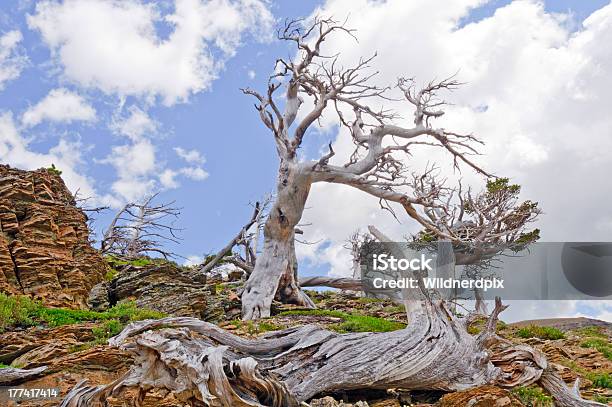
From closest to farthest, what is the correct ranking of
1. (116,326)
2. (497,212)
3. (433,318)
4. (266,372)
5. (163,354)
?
(163,354), (266,372), (433,318), (116,326), (497,212)

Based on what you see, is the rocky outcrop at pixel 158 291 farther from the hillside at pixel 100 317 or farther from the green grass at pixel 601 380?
the green grass at pixel 601 380

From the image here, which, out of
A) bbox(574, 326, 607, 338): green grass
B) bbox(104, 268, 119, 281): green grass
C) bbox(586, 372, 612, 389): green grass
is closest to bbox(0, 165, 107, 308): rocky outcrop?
bbox(104, 268, 119, 281): green grass

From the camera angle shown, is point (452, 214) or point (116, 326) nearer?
point (116, 326)

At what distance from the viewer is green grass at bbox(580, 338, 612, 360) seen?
14.4 m

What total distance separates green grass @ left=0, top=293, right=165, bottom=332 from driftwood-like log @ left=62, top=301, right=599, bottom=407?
5483 mm

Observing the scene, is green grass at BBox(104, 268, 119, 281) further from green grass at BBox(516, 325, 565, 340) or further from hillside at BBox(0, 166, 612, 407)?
green grass at BBox(516, 325, 565, 340)

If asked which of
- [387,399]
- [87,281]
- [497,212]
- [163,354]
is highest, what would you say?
[497,212]

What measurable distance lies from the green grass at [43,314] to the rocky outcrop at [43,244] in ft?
3.83

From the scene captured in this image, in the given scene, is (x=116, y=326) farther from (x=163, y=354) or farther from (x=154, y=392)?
(x=163, y=354)

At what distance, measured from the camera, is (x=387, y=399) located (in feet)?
30.6

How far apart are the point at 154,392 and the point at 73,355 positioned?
2.28 metres

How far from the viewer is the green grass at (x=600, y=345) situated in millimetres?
14436

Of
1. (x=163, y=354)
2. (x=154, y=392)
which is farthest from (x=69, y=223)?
(x=163, y=354)

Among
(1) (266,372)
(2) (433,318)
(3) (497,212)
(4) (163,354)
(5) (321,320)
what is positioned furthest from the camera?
(3) (497,212)
